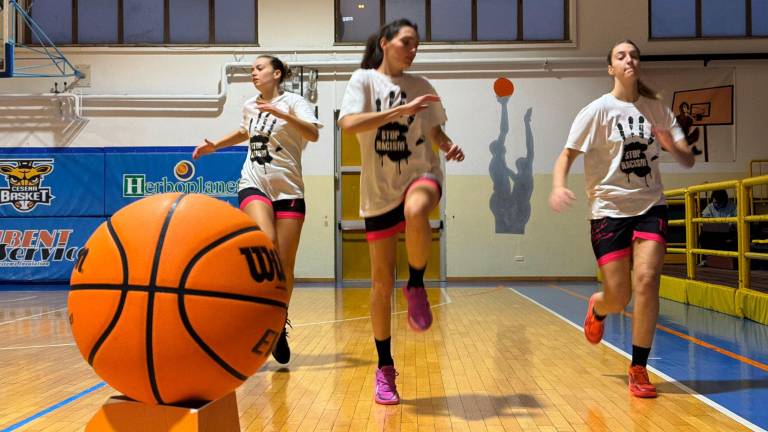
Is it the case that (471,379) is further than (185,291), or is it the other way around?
(471,379)

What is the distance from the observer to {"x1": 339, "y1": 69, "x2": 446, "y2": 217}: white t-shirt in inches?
Result: 133

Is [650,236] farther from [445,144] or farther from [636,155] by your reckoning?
[445,144]

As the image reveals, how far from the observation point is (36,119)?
13.1 m

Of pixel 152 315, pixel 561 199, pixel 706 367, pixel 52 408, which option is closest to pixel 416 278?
pixel 561 199

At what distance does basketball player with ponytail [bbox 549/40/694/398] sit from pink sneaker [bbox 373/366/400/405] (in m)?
1.24

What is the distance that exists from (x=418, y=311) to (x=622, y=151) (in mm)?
1465

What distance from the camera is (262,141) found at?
446 centimetres

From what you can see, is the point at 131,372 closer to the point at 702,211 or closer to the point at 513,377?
the point at 513,377

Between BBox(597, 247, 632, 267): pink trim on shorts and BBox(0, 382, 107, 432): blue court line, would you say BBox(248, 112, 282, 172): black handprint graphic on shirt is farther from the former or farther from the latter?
BBox(597, 247, 632, 267): pink trim on shorts

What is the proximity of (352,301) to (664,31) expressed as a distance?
8177 millimetres

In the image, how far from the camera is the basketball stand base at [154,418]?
76.9 inches

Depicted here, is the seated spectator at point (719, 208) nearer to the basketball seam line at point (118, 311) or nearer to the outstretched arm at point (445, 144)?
the outstretched arm at point (445, 144)

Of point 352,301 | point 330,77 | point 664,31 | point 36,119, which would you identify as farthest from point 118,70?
point 664,31

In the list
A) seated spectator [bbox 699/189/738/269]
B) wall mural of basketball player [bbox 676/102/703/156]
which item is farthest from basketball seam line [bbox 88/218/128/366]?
wall mural of basketball player [bbox 676/102/703/156]
